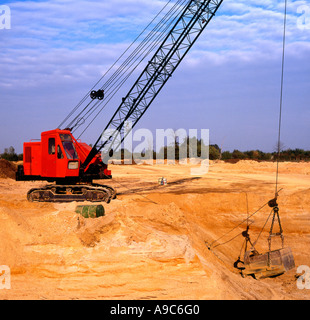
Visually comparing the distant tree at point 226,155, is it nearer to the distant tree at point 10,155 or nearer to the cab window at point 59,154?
the distant tree at point 10,155

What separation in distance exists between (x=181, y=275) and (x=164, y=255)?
0.74 m

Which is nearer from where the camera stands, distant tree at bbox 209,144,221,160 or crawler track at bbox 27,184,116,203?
crawler track at bbox 27,184,116,203

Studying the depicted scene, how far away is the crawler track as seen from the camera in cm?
1914

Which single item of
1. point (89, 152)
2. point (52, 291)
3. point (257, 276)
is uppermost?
point (89, 152)

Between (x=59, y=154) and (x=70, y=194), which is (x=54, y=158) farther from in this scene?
(x=70, y=194)

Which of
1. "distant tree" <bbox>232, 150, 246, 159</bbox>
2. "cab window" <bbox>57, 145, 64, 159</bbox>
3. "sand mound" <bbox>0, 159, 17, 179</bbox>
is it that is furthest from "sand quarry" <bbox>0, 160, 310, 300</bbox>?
"distant tree" <bbox>232, 150, 246, 159</bbox>

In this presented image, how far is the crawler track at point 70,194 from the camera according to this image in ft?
62.8

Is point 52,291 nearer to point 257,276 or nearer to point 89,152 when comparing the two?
point 257,276

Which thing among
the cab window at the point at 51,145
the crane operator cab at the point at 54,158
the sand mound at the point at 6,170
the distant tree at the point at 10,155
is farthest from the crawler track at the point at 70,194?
the distant tree at the point at 10,155

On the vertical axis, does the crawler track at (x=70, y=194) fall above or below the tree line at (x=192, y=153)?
below

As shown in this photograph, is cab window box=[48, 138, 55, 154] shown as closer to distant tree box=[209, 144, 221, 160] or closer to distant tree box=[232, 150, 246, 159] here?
distant tree box=[209, 144, 221, 160]

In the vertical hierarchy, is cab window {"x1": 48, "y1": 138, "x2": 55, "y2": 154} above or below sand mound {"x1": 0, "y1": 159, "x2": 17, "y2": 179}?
above
